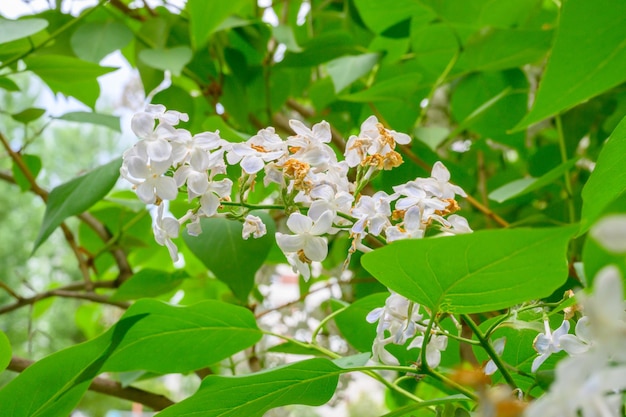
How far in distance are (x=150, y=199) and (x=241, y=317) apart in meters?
0.10

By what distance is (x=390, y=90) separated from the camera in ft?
1.76

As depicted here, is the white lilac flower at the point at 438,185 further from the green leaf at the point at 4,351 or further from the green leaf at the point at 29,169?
the green leaf at the point at 29,169

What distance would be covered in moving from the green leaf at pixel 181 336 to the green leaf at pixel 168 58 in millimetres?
231

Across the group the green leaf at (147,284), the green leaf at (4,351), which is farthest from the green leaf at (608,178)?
the green leaf at (147,284)

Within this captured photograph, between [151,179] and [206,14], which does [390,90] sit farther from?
[151,179]

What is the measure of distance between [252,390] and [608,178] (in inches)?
6.3

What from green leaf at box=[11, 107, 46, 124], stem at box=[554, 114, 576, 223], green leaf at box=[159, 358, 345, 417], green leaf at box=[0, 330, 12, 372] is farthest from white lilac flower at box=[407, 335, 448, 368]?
green leaf at box=[11, 107, 46, 124]

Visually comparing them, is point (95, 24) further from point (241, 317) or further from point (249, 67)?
point (241, 317)

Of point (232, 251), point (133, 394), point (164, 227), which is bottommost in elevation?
point (133, 394)

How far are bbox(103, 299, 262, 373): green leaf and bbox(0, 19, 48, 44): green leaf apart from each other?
206mm

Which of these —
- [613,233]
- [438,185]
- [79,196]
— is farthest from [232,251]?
[613,233]

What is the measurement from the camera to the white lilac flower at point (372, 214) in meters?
0.26

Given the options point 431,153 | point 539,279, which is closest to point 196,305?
point 539,279

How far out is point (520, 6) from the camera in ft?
1.85
